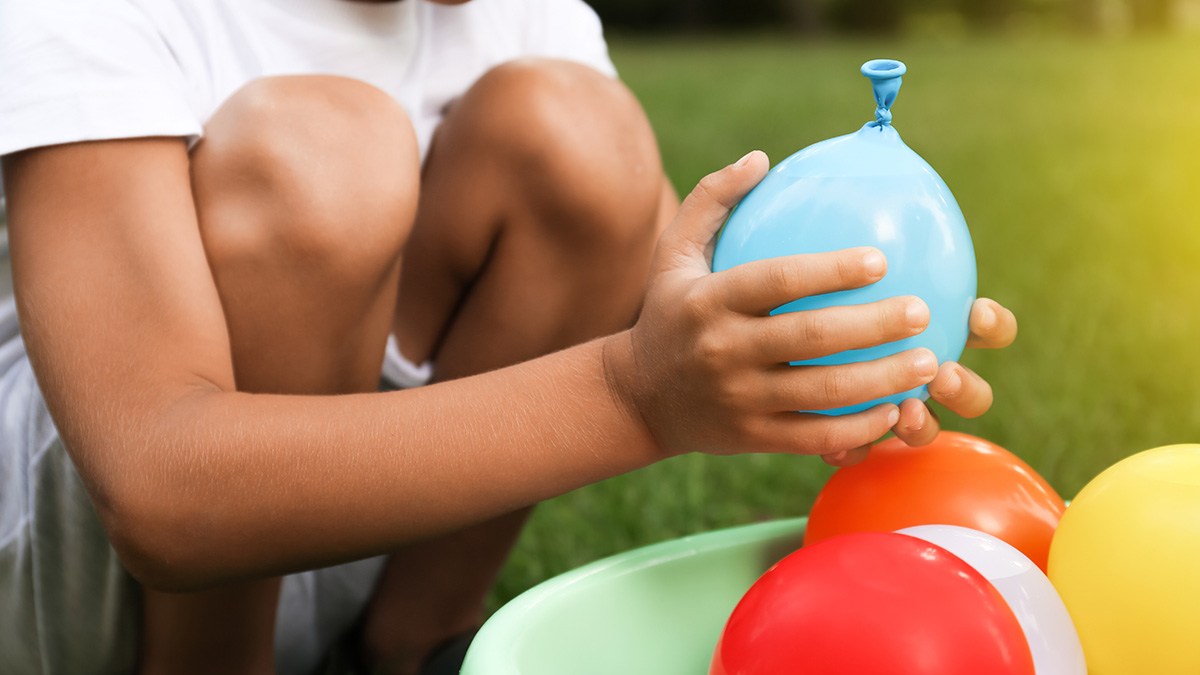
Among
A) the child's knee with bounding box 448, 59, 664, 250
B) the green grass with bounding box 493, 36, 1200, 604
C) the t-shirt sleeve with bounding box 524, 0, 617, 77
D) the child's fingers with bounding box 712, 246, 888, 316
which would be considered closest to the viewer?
the child's fingers with bounding box 712, 246, 888, 316

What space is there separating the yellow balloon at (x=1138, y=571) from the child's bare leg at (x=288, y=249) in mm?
512

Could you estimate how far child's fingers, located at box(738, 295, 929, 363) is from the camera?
2.42 feet

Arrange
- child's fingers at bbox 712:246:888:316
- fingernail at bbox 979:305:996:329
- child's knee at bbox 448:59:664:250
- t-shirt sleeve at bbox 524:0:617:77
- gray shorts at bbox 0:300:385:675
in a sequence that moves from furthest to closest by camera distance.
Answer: t-shirt sleeve at bbox 524:0:617:77 → child's knee at bbox 448:59:664:250 → gray shorts at bbox 0:300:385:675 → fingernail at bbox 979:305:996:329 → child's fingers at bbox 712:246:888:316

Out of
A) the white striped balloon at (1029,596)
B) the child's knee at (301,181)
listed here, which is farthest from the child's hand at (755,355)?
the child's knee at (301,181)

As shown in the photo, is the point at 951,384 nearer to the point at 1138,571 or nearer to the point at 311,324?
the point at 1138,571

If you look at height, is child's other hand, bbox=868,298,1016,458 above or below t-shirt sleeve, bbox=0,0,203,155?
below

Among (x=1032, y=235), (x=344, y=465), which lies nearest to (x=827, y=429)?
(x=344, y=465)

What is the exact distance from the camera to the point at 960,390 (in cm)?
83

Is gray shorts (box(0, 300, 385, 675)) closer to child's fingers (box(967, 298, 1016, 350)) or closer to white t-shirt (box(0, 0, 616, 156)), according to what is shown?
white t-shirt (box(0, 0, 616, 156))

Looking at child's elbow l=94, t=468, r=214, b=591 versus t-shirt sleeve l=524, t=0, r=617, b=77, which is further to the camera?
t-shirt sleeve l=524, t=0, r=617, b=77

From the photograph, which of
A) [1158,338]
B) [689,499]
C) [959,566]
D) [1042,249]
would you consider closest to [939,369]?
[959,566]

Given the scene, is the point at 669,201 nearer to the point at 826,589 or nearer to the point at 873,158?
the point at 873,158

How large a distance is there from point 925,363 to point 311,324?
1.38ft

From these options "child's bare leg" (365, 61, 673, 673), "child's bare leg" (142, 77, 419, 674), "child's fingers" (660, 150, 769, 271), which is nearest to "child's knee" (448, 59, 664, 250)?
"child's bare leg" (365, 61, 673, 673)
